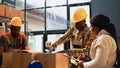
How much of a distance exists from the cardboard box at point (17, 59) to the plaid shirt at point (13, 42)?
74 centimetres

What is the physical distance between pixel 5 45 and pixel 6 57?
0.77m

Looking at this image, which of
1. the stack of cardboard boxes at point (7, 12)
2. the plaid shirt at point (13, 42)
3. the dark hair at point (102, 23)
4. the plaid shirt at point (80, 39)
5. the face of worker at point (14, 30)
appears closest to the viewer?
the dark hair at point (102, 23)

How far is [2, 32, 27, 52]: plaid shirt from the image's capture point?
3.04 m

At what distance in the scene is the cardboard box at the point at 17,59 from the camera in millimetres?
2158

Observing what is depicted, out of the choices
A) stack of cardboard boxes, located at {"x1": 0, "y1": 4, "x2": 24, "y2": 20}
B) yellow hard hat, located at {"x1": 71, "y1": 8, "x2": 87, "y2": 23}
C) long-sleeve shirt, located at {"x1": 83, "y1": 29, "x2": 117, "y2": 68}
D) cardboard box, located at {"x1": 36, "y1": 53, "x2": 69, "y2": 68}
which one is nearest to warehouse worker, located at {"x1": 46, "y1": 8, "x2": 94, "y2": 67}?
yellow hard hat, located at {"x1": 71, "y1": 8, "x2": 87, "y2": 23}

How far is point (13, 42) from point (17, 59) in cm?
94

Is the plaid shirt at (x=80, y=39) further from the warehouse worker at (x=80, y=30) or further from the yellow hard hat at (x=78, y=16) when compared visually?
the yellow hard hat at (x=78, y=16)

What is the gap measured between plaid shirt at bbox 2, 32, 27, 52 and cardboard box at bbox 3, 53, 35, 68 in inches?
28.9

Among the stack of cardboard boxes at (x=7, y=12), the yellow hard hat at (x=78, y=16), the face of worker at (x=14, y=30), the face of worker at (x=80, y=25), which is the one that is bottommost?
the face of worker at (x=14, y=30)

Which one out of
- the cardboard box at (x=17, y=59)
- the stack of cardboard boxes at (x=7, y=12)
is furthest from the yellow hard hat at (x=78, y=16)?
the stack of cardboard boxes at (x=7, y=12)

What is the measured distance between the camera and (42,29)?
7.20 m

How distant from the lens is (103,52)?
73.8 inches

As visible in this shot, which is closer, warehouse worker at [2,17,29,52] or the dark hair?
the dark hair

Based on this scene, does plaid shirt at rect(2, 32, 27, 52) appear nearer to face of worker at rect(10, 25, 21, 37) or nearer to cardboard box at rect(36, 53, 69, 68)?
face of worker at rect(10, 25, 21, 37)
